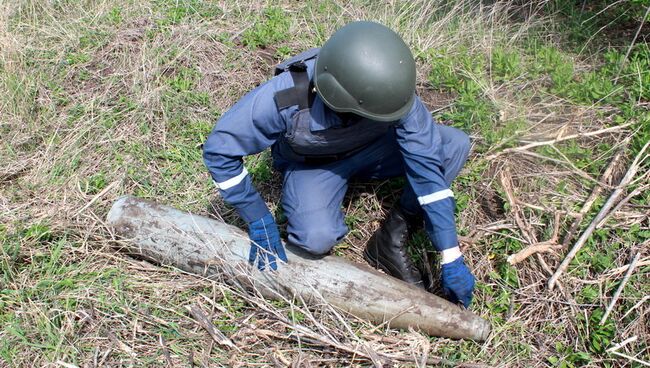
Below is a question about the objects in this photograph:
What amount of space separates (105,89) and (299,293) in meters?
2.40

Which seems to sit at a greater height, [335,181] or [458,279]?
[335,181]

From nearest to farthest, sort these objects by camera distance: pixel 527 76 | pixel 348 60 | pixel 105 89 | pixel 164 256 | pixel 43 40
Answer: pixel 348 60 < pixel 164 256 < pixel 527 76 < pixel 105 89 < pixel 43 40

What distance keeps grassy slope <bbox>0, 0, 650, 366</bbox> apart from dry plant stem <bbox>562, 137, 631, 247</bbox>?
0.05 metres

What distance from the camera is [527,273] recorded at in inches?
124

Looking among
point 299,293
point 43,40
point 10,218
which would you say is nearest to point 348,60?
point 299,293

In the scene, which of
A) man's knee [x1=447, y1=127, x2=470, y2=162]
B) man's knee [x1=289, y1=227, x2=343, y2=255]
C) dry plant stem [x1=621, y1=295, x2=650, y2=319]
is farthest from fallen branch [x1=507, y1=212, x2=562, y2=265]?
man's knee [x1=289, y1=227, x2=343, y2=255]

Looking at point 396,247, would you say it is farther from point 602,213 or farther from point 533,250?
point 602,213

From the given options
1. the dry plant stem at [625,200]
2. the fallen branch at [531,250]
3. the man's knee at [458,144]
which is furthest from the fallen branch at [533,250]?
the man's knee at [458,144]

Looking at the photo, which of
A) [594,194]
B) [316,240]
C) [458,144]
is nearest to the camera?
[316,240]

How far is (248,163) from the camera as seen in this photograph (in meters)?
3.98

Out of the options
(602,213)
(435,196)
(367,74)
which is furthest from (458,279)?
(367,74)

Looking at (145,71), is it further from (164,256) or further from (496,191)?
(496,191)

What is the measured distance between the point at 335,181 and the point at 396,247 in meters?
0.50

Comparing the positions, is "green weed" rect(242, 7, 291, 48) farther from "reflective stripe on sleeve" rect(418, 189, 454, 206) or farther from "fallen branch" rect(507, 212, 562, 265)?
"fallen branch" rect(507, 212, 562, 265)
